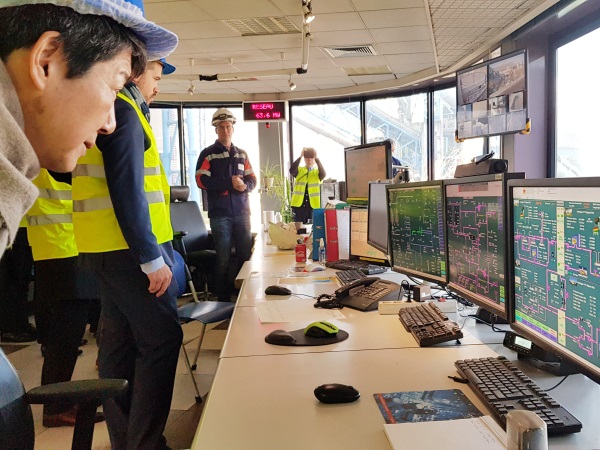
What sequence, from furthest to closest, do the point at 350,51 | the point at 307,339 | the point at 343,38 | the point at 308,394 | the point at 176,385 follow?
the point at 350,51 → the point at 343,38 → the point at 176,385 → the point at 307,339 → the point at 308,394

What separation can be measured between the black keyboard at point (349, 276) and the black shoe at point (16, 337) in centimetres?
294

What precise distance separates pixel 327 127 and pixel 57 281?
21.7 ft

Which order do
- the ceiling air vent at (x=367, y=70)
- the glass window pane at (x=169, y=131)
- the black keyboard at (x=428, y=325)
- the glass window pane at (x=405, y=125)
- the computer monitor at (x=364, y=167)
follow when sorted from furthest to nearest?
the glass window pane at (x=169, y=131), the glass window pane at (x=405, y=125), the ceiling air vent at (x=367, y=70), the computer monitor at (x=364, y=167), the black keyboard at (x=428, y=325)

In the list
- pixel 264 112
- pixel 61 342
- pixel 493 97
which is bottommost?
pixel 61 342

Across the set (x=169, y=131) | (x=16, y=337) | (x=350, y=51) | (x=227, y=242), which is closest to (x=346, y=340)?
(x=227, y=242)

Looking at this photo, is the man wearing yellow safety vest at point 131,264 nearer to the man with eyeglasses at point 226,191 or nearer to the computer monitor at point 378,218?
the computer monitor at point 378,218

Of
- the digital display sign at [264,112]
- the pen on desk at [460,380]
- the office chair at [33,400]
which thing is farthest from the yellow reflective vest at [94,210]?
the digital display sign at [264,112]

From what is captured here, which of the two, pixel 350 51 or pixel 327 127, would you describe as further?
pixel 327 127

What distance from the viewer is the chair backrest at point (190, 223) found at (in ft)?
17.1

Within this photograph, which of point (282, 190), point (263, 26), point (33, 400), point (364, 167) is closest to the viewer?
point (33, 400)

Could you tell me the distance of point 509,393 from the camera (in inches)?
41.1

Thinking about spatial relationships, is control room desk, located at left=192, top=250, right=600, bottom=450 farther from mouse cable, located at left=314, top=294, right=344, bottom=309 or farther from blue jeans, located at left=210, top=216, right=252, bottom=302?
blue jeans, located at left=210, top=216, right=252, bottom=302

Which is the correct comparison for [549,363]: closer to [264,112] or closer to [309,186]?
[309,186]

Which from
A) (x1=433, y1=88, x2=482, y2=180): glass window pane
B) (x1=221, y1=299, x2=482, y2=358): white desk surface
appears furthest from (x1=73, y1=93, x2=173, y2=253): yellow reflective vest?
(x1=433, y1=88, x2=482, y2=180): glass window pane
